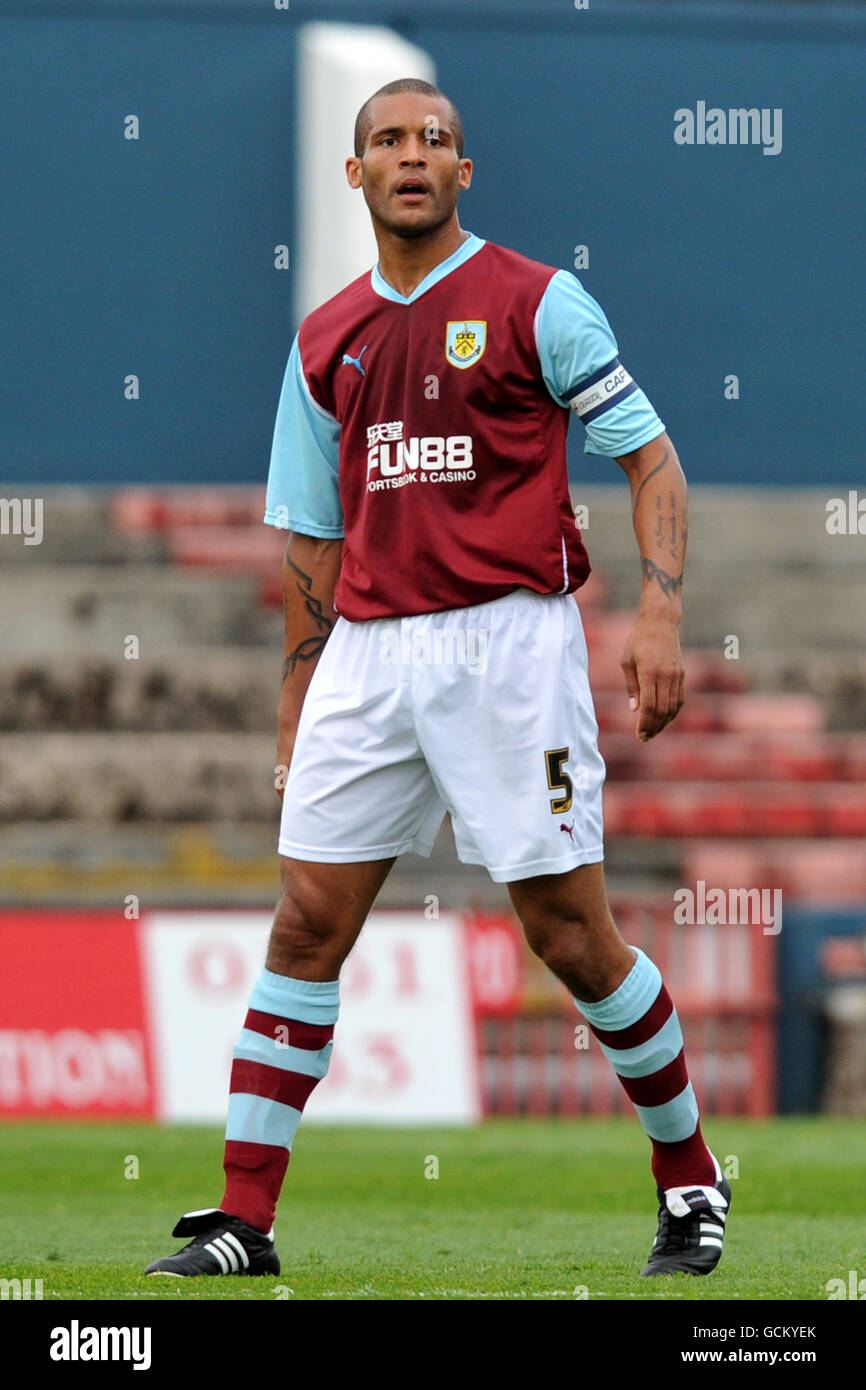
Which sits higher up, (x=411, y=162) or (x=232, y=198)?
(x=232, y=198)

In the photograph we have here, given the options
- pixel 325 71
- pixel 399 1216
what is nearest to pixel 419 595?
pixel 399 1216

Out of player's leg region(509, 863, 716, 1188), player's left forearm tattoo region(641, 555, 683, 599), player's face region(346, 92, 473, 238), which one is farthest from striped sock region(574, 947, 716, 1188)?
player's face region(346, 92, 473, 238)

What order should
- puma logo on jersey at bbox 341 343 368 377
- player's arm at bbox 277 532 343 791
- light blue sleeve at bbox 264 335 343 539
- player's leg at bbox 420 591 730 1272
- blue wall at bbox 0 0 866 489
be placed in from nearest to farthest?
player's leg at bbox 420 591 730 1272, puma logo on jersey at bbox 341 343 368 377, light blue sleeve at bbox 264 335 343 539, player's arm at bbox 277 532 343 791, blue wall at bbox 0 0 866 489

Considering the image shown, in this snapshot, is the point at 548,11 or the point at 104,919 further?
the point at 548,11

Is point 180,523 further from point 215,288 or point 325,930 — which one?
point 325,930

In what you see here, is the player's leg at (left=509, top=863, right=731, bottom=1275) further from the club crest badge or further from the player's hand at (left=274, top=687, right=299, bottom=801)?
the club crest badge

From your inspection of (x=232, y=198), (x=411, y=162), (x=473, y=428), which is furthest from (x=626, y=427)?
(x=232, y=198)

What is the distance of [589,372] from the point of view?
4312 millimetres

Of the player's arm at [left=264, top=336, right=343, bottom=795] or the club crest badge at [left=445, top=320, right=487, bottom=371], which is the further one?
the player's arm at [left=264, top=336, right=343, bottom=795]

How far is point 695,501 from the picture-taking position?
53.7 ft

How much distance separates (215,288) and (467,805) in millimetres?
11794

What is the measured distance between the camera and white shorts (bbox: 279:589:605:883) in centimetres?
431

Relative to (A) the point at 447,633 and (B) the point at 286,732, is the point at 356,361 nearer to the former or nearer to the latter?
(A) the point at 447,633

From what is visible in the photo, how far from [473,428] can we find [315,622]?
2.06ft
